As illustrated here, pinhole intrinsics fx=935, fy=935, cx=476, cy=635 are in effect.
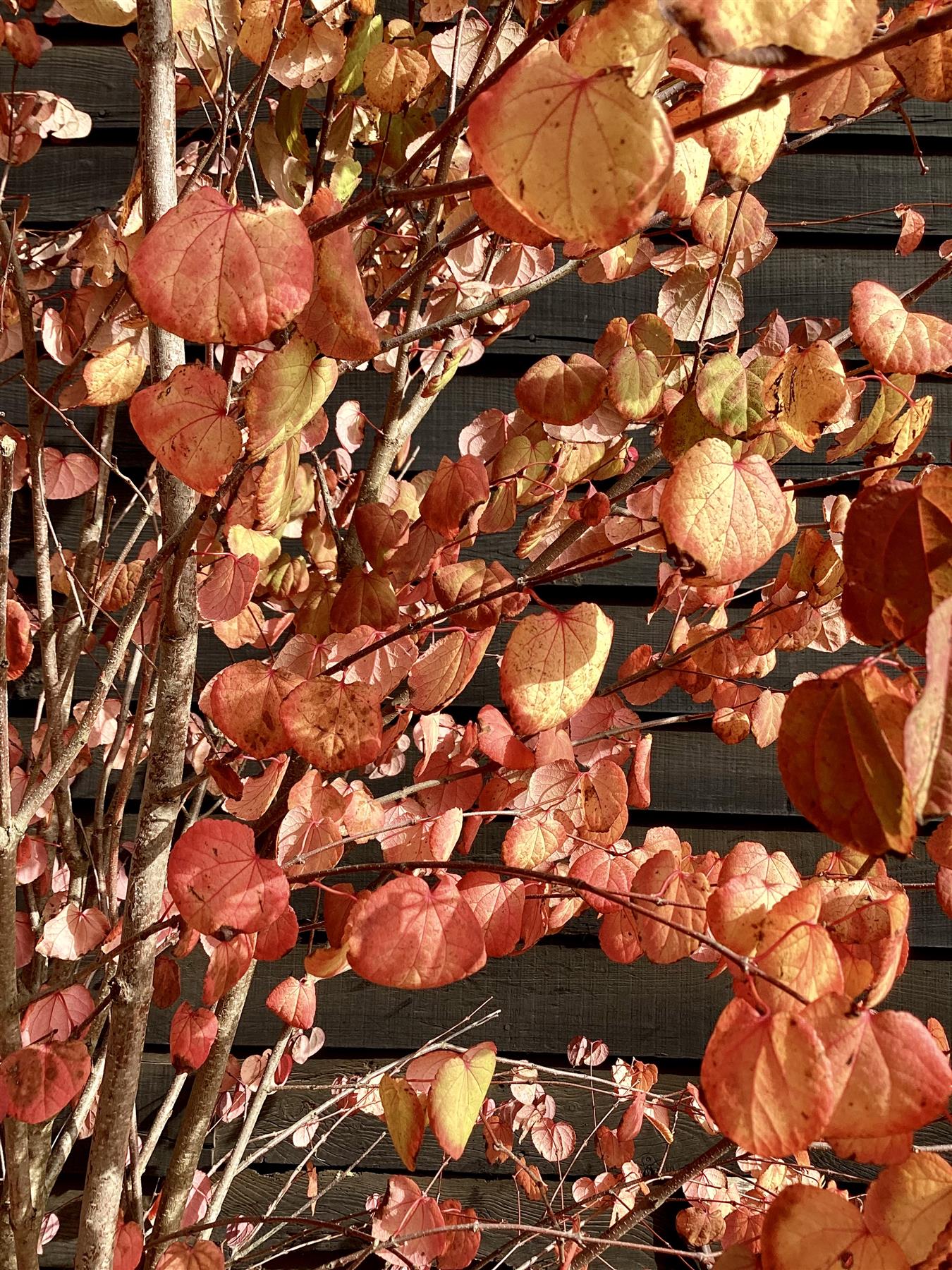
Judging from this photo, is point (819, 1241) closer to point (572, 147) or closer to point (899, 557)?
point (899, 557)

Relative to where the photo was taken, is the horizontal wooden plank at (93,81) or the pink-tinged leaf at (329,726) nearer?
the pink-tinged leaf at (329,726)

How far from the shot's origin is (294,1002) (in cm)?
102

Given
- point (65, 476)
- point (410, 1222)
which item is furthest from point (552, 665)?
point (65, 476)

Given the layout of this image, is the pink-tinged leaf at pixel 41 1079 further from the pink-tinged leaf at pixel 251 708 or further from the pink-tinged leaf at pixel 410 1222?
the pink-tinged leaf at pixel 410 1222

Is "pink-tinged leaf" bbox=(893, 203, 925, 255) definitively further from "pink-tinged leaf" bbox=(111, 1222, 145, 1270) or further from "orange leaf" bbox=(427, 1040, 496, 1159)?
"pink-tinged leaf" bbox=(111, 1222, 145, 1270)

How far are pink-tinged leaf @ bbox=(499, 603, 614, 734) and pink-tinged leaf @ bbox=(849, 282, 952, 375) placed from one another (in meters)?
0.27

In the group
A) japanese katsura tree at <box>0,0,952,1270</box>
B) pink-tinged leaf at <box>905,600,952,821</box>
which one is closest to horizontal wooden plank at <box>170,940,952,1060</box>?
japanese katsura tree at <box>0,0,952,1270</box>

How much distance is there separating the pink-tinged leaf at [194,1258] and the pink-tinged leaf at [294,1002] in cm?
22

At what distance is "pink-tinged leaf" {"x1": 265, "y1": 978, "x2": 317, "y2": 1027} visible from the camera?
1.00 m

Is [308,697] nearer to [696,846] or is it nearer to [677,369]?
[677,369]

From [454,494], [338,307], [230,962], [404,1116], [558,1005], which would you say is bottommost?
[558,1005]

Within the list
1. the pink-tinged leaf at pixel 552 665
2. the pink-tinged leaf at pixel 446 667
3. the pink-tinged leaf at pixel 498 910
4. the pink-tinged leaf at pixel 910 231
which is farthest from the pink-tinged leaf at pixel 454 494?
the pink-tinged leaf at pixel 910 231

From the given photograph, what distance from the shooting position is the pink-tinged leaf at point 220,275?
471mm

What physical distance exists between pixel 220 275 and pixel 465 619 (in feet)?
1.46
